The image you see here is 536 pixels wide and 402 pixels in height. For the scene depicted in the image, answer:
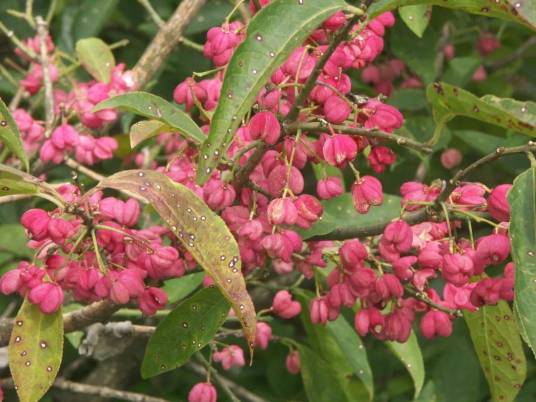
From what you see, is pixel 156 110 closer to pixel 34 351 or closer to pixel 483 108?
pixel 34 351

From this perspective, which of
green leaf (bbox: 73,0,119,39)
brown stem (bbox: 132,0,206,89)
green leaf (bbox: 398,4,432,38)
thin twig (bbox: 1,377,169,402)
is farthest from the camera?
green leaf (bbox: 73,0,119,39)

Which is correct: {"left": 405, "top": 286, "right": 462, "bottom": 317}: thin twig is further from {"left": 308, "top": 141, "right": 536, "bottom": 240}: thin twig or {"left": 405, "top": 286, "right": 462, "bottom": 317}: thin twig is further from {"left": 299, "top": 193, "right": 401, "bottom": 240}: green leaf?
{"left": 299, "top": 193, "right": 401, "bottom": 240}: green leaf

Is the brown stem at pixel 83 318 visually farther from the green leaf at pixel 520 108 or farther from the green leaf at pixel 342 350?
the green leaf at pixel 520 108

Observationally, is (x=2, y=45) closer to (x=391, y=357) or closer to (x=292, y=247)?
(x=391, y=357)

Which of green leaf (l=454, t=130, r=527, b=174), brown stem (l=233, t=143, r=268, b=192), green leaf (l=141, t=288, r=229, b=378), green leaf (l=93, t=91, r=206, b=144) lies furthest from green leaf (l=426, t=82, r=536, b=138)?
green leaf (l=454, t=130, r=527, b=174)

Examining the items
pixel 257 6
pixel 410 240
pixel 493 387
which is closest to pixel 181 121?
pixel 257 6

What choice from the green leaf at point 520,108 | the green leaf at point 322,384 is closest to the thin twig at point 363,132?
the green leaf at point 520,108
